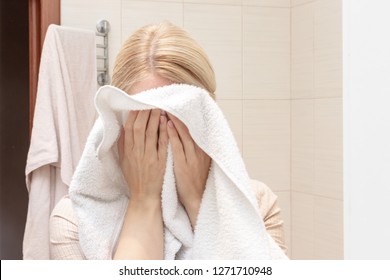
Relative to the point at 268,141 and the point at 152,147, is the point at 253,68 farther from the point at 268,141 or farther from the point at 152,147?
the point at 152,147

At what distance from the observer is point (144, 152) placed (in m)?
0.66

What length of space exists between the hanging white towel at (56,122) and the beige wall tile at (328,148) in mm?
617

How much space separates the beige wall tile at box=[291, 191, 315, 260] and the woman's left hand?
0.95 m

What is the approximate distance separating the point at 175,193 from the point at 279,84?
1041 mm

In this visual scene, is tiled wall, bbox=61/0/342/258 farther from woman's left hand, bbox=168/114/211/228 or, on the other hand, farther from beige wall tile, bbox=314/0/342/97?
woman's left hand, bbox=168/114/211/228

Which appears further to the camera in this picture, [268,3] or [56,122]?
[268,3]

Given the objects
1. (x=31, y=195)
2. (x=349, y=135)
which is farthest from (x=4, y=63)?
(x=349, y=135)

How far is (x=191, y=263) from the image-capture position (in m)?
0.54

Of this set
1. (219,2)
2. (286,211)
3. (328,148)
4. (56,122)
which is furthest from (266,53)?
(56,122)

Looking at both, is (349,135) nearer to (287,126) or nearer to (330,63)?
(330,63)

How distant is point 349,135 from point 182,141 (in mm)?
303

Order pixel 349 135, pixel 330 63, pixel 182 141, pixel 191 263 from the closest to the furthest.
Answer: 1. pixel 349 135
2. pixel 191 263
3. pixel 182 141
4. pixel 330 63

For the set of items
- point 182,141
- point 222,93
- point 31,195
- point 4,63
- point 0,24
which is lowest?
point 31,195

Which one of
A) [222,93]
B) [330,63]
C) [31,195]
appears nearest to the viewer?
[31,195]
